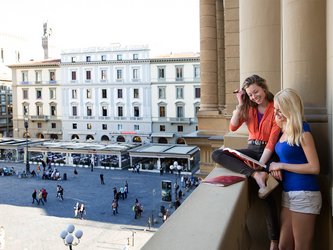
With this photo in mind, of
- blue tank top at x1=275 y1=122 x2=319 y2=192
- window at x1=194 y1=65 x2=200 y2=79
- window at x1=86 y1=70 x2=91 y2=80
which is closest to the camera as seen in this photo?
blue tank top at x1=275 y1=122 x2=319 y2=192

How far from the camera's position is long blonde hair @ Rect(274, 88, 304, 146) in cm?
318

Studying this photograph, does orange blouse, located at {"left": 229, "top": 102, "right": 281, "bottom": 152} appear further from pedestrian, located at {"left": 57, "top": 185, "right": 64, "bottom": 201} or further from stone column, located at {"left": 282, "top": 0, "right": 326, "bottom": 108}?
pedestrian, located at {"left": 57, "top": 185, "right": 64, "bottom": 201}

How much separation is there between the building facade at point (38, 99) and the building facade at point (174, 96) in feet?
50.3

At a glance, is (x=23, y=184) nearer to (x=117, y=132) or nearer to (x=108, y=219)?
(x=108, y=219)

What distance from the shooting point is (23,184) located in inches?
1382

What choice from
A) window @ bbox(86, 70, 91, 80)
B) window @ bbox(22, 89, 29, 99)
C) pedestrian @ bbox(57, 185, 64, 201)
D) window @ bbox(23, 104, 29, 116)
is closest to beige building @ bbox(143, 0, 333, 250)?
pedestrian @ bbox(57, 185, 64, 201)

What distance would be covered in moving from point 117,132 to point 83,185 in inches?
961

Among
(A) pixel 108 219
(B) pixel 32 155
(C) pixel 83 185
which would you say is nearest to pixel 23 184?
(C) pixel 83 185

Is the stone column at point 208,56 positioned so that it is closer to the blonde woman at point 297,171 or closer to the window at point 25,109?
the blonde woman at point 297,171

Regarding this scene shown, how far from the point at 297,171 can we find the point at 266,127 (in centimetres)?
66

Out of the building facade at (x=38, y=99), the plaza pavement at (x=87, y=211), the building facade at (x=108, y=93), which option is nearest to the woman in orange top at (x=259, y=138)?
the plaza pavement at (x=87, y=211)

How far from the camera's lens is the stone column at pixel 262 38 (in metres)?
4.86

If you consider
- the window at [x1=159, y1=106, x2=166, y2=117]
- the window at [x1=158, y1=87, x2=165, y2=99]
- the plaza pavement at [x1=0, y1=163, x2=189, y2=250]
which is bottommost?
the plaza pavement at [x1=0, y1=163, x2=189, y2=250]

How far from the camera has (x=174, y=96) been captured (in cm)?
5550
